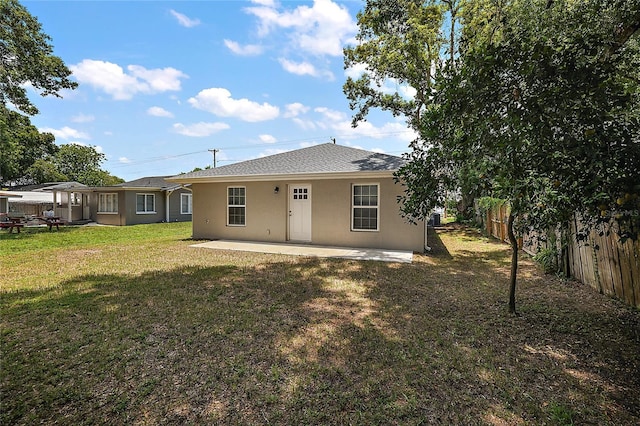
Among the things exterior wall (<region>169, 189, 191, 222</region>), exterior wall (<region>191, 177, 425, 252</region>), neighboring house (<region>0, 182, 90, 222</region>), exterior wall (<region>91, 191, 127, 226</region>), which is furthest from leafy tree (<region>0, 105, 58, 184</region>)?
exterior wall (<region>191, 177, 425, 252</region>)

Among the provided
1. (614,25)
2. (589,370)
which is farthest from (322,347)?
(614,25)

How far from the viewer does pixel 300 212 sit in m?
10.6

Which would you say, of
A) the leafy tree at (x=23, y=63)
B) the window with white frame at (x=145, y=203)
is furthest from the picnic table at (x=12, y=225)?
the leafy tree at (x=23, y=63)

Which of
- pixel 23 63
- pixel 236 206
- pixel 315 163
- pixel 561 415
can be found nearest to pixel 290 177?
pixel 315 163

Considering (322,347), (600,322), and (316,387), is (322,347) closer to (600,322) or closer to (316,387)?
(316,387)

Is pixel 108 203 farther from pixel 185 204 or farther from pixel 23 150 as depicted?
pixel 23 150

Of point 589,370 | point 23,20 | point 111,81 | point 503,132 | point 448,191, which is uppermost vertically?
point 23,20

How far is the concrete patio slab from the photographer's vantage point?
27.4ft

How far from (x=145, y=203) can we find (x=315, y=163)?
14449mm

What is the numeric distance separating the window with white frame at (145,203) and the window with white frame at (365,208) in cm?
1579

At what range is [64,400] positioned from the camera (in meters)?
2.45

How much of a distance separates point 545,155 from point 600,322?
273cm

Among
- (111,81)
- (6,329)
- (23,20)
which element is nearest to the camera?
(6,329)

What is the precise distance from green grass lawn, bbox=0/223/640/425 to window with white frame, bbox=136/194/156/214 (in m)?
14.4
